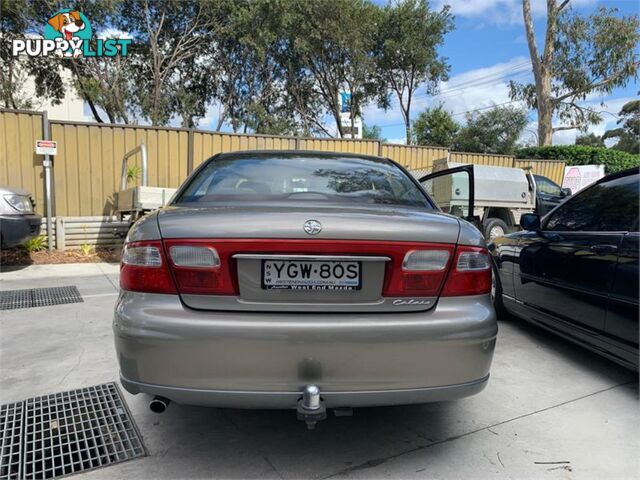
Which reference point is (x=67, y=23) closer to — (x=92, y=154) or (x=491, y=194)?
(x=92, y=154)

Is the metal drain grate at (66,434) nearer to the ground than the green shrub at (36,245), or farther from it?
nearer to the ground

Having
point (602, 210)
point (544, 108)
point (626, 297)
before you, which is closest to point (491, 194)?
point (602, 210)

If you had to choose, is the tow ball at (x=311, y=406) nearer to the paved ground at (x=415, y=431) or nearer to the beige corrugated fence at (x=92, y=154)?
the paved ground at (x=415, y=431)

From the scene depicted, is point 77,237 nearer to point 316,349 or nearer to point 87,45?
point 316,349

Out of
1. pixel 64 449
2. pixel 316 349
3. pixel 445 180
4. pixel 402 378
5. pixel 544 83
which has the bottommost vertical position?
pixel 64 449

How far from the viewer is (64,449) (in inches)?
84.8

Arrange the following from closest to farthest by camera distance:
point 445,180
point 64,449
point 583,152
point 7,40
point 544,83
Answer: point 64,449
point 445,180
point 7,40
point 583,152
point 544,83

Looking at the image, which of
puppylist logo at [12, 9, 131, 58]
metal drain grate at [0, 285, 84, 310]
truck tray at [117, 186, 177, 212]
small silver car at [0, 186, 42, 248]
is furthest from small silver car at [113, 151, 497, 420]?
puppylist logo at [12, 9, 131, 58]

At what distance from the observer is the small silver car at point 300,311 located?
67.3 inches

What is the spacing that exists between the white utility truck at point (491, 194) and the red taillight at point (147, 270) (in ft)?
24.8

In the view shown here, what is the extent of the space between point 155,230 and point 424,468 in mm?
1594

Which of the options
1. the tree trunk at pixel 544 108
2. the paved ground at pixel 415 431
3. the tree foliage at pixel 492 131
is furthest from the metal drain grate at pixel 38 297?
the tree foliage at pixel 492 131

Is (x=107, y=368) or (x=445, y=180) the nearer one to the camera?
(x=107, y=368)

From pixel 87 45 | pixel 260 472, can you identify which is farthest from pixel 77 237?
pixel 87 45
